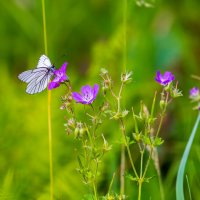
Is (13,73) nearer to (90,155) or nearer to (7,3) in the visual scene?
(7,3)

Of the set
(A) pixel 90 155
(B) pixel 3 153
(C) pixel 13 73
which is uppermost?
(C) pixel 13 73

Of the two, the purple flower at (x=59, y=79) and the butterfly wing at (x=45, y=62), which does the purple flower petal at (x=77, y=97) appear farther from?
the butterfly wing at (x=45, y=62)

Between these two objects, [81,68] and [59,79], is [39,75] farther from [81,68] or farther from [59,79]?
[81,68]

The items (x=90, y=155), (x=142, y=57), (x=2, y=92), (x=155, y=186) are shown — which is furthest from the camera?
(x=142, y=57)

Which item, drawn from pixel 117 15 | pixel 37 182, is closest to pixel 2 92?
pixel 37 182

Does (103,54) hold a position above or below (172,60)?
below

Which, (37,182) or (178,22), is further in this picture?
(178,22)
